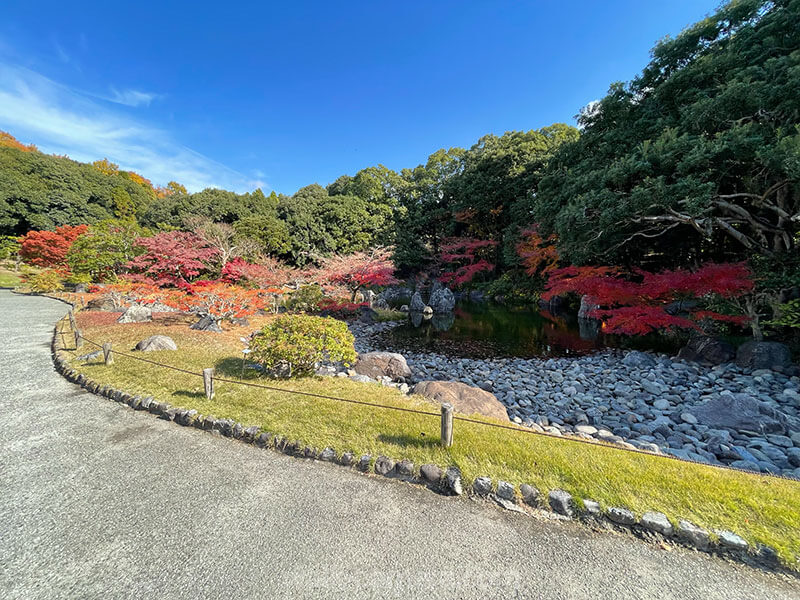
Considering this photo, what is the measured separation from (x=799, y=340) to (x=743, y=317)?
101cm

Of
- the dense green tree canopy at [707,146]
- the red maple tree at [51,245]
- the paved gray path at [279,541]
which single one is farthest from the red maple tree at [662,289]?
the red maple tree at [51,245]

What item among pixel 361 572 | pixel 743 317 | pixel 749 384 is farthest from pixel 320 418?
pixel 743 317

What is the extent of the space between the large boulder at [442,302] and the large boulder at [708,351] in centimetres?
1140

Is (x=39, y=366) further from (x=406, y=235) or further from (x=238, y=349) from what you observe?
A: (x=406, y=235)

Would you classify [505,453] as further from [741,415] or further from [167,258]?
[167,258]

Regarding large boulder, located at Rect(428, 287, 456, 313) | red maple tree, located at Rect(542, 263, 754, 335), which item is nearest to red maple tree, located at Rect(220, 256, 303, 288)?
large boulder, located at Rect(428, 287, 456, 313)

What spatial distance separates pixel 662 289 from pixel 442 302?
11.6 m

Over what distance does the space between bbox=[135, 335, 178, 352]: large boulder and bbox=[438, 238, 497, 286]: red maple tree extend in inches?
727

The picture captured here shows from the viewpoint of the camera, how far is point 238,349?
23.9ft

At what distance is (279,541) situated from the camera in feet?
7.50

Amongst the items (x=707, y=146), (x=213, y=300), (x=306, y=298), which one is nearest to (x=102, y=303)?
(x=213, y=300)

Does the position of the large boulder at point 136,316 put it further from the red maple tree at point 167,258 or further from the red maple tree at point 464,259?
the red maple tree at point 464,259

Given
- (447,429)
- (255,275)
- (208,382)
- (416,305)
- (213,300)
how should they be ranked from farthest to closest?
(416,305)
(255,275)
(213,300)
(208,382)
(447,429)

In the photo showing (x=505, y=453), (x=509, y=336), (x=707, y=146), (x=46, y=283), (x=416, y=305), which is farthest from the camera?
(x=416, y=305)
